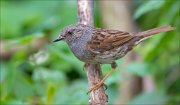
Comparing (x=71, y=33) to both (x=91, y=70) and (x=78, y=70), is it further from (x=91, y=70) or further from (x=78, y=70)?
(x=78, y=70)

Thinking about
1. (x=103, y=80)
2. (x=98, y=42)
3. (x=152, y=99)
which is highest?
(x=98, y=42)

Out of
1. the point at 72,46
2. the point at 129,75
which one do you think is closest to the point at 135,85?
the point at 129,75

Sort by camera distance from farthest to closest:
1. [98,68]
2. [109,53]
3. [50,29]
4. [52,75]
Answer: [50,29]
[52,75]
[109,53]
[98,68]

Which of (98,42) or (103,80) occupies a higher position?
(98,42)

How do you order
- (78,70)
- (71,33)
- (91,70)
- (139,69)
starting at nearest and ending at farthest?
(91,70), (71,33), (139,69), (78,70)

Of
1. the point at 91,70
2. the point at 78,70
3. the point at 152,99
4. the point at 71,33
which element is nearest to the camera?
the point at 91,70

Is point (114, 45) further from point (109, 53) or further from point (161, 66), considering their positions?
point (161, 66)

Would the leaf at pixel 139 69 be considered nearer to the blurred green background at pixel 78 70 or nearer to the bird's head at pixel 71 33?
the blurred green background at pixel 78 70

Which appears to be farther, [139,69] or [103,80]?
[139,69]

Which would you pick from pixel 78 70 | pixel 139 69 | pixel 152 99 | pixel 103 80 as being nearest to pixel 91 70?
pixel 103 80
